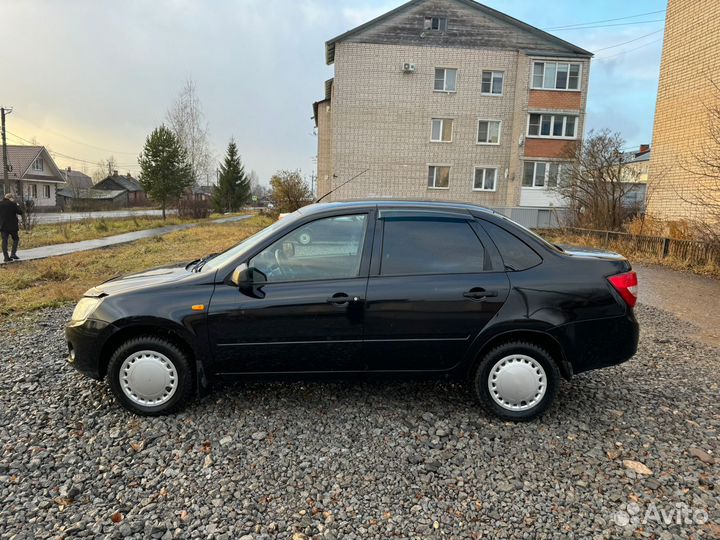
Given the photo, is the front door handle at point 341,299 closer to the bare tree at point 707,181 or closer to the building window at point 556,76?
the bare tree at point 707,181

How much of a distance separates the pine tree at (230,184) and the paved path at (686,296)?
48940 millimetres

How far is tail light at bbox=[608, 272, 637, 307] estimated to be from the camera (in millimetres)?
3543

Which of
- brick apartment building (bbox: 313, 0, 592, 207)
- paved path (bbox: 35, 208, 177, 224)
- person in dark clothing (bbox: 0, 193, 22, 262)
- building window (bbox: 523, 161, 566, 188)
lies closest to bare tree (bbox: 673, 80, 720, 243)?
building window (bbox: 523, 161, 566, 188)

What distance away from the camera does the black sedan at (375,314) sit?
A: 339 centimetres

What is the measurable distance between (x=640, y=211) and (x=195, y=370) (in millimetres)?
18230

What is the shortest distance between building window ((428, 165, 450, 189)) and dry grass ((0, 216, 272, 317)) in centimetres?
1751

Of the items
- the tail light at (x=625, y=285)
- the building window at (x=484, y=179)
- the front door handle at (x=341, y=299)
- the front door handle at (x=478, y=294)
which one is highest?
the building window at (x=484, y=179)

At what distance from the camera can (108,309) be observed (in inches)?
135

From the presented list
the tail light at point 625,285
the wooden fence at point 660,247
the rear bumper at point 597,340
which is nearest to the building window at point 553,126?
the wooden fence at point 660,247

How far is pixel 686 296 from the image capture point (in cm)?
863

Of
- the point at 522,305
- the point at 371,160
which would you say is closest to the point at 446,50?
the point at 371,160

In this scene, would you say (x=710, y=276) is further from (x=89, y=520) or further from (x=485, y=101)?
(x=485, y=101)

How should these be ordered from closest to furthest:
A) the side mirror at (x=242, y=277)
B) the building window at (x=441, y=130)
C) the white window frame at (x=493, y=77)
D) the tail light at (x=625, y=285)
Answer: the side mirror at (x=242, y=277), the tail light at (x=625, y=285), the white window frame at (x=493, y=77), the building window at (x=441, y=130)

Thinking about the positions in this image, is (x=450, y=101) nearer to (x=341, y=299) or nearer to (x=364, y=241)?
(x=364, y=241)
